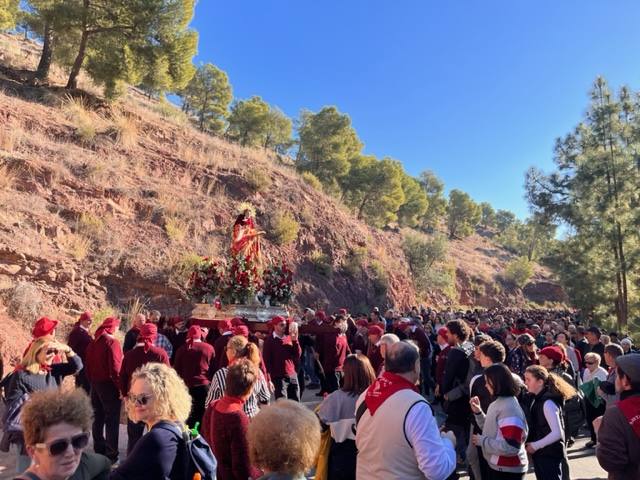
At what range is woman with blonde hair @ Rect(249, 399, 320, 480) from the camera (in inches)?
98.2

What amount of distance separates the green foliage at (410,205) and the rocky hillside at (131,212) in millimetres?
26175

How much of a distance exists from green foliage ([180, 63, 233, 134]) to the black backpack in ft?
158

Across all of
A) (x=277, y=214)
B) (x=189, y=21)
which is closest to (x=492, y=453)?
(x=277, y=214)

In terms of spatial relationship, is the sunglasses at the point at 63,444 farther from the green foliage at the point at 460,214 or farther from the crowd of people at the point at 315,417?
the green foliage at the point at 460,214

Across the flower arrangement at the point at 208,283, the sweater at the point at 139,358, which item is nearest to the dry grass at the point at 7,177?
the flower arrangement at the point at 208,283

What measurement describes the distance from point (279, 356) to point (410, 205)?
49924 mm

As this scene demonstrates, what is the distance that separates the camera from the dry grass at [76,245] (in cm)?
1508

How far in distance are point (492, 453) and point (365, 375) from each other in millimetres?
1243

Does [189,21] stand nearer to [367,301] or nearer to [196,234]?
[196,234]

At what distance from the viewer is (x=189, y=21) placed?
79.0ft

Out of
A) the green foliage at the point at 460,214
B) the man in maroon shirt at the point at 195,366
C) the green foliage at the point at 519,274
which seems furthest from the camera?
the green foliage at the point at 460,214

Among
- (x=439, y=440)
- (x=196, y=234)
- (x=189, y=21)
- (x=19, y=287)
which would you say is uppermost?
(x=189, y=21)

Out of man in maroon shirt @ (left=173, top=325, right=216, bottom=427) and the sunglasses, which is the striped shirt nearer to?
man in maroon shirt @ (left=173, top=325, right=216, bottom=427)

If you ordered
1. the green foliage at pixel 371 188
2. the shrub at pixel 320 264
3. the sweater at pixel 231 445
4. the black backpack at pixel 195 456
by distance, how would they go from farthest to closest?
the green foliage at pixel 371 188
the shrub at pixel 320 264
the sweater at pixel 231 445
the black backpack at pixel 195 456
